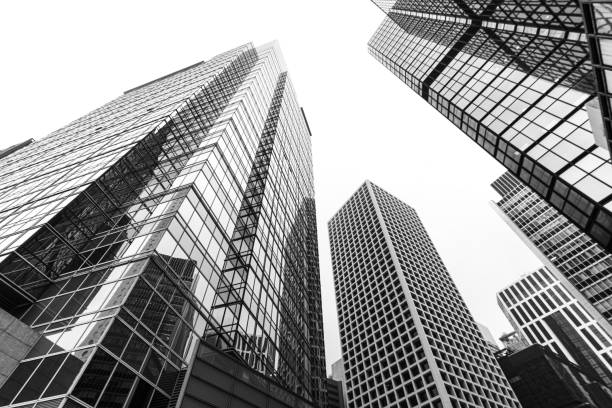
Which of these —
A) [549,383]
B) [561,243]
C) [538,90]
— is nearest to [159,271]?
[538,90]

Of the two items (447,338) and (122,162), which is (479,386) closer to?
(447,338)

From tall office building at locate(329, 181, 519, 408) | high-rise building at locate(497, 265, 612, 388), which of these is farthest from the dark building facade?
tall office building at locate(329, 181, 519, 408)

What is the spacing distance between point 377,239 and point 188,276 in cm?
9449

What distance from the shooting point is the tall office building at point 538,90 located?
62.8 ft

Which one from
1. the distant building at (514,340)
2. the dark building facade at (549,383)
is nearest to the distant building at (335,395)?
the dark building facade at (549,383)

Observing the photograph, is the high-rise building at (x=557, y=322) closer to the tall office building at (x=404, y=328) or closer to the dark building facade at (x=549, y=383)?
the dark building facade at (x=549, y=383)

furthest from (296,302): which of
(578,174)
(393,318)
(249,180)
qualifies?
(393,318)

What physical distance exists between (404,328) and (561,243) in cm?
5428

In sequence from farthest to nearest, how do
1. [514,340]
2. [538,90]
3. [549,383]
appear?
[514,340] < [549,383] < [538,90]

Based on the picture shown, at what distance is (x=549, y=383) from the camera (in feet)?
309

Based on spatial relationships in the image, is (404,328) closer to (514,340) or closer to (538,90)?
(538,90)

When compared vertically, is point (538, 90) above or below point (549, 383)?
below

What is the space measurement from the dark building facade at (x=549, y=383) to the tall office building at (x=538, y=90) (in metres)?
95.0

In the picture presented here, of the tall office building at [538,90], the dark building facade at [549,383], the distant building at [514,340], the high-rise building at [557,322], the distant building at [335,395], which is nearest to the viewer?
the tall office building at [538,90]
